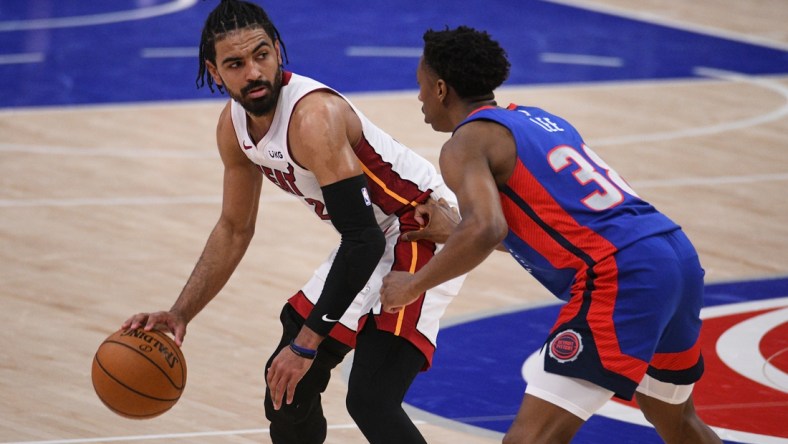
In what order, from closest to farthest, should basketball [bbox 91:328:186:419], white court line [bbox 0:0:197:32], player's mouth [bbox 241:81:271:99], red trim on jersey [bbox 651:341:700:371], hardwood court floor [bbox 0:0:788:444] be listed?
red trim on jersey [bbox 651:341:700:371], player's mouth [bbox 241:81:271:99], basketball [bbox 91:328:186:419], hardwood court floor [bbox 0:0:788:444], white court line [bbox 0:0:197:32]

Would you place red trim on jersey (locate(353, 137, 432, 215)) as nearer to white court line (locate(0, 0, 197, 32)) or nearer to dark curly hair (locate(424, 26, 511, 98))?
dark curly hair (locate(424, 26, 511, 98))

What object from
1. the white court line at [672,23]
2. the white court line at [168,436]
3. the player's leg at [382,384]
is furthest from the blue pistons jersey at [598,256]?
the white court line at [672,23]

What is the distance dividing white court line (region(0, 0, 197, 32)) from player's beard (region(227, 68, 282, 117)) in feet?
43.4

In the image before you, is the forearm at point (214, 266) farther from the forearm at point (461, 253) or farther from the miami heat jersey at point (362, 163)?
the forearm at point (461, 253)

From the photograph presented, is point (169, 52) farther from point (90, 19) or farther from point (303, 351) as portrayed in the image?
point (303, 351)

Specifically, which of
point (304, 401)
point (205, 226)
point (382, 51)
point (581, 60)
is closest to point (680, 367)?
point (304, 401)

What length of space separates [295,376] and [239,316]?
3.40 m

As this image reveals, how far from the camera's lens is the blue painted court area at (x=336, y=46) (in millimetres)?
14828

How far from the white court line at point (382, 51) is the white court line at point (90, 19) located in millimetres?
3508

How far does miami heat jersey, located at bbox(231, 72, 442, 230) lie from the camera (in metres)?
5.22

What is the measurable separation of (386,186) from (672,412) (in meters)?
1.44

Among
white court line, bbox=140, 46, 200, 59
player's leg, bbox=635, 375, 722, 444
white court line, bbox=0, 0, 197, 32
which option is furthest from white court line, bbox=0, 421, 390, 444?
white court line, bbox=0, 0, 197, 32

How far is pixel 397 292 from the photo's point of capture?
4.69 m

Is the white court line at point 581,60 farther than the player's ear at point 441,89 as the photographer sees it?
Yes
